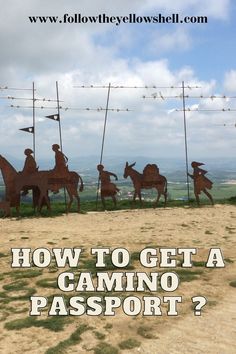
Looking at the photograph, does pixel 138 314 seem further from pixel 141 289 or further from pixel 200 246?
pixel 200 246

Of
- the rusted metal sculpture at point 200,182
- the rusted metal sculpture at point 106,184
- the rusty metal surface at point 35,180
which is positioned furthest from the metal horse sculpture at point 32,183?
the rusted metal sculpture at point 200,182

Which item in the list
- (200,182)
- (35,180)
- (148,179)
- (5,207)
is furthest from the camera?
(200,182)

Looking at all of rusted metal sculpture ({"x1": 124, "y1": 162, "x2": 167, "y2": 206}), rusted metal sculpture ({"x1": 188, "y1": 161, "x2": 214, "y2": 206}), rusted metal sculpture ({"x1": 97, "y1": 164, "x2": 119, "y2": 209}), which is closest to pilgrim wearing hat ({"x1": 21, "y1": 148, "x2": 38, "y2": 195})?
rusted metal sculpture ({"x1": 97, "y1": 164, "x2": 119, "y2": 209})

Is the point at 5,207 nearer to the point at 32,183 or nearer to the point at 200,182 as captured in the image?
the point at 32,183

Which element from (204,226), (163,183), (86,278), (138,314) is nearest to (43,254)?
(86,278)

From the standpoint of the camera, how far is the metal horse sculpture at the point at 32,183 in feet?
64.2

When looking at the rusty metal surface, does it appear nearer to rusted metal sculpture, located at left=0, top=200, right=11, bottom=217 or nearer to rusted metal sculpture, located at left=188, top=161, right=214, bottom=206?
rusted metal sculpture, located at left=0, top=200, right=11, bottom=217

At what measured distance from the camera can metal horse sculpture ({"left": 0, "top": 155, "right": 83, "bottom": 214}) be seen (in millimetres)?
19578

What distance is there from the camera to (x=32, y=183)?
19625 mm

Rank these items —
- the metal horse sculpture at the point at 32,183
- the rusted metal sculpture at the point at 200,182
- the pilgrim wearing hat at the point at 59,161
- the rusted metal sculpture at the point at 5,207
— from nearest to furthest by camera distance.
A: 1. the rusted metal sculpture at the point at 5,207
2. the metal horse sculpture at the point at 32,183
3. the pilgrim wearing hat at the point at 59,161
4. the rusted metal sculpture at the point at 200,182

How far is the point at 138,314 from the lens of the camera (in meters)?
7.53

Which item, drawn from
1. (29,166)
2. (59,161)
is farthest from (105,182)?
(29,166)

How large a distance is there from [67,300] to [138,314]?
1431mm

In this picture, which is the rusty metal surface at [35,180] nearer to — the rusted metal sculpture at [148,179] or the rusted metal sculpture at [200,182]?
the rusted metal sculpture at [148,179]
